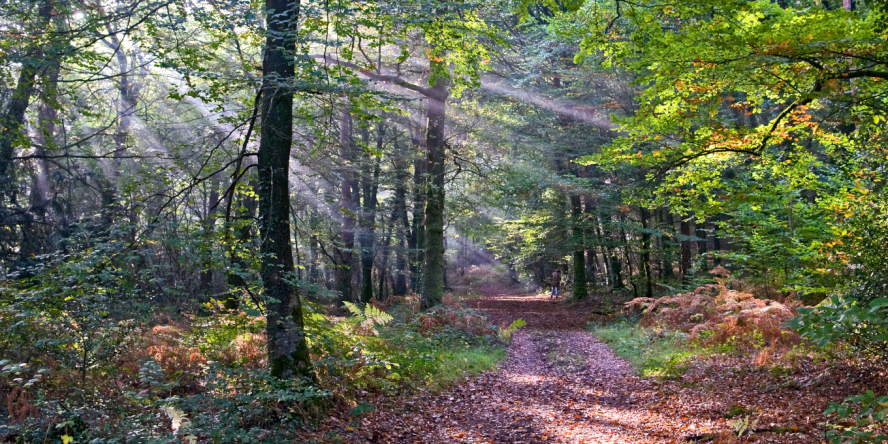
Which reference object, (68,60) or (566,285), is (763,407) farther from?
Answer: (566,285)

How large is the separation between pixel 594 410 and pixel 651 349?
4.21m

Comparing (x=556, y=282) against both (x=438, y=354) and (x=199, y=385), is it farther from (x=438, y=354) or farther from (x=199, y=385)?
(x=199, y=385)

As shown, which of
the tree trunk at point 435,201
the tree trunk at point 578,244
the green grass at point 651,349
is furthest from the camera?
the tree trunk at point 578,244

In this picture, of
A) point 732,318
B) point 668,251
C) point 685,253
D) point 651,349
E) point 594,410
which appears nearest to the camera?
point 594,410

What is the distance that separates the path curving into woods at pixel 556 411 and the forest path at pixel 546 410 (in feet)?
0.04

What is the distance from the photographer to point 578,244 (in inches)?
765

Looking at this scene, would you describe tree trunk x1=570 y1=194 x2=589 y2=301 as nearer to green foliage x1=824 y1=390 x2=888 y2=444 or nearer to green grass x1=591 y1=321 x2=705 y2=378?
green grass x1=591 y1=321 x2=705 y2=378

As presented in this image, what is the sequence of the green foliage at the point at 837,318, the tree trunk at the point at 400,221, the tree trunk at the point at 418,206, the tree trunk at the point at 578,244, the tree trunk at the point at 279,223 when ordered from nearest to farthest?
the green foliage at the point at 837,318, the tree trunk at the point at 279,223, the tree trunk at the point at 418,206, the tree trunk at the point at 400,221, the tree trunk at the point at 578,244

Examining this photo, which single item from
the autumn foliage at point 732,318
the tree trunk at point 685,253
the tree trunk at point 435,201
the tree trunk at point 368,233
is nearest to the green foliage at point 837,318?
the autumn foliage at point 732,318

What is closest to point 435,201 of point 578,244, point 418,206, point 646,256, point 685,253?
point 418,206

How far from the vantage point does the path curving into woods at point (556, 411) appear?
5.91 metres

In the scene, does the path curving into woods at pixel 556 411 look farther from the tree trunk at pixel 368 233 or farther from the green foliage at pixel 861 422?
the tree trunk at pixel 368 233

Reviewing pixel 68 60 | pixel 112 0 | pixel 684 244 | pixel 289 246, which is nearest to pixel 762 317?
pixel 289 246

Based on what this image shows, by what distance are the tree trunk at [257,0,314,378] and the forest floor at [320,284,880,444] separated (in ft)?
3.91
